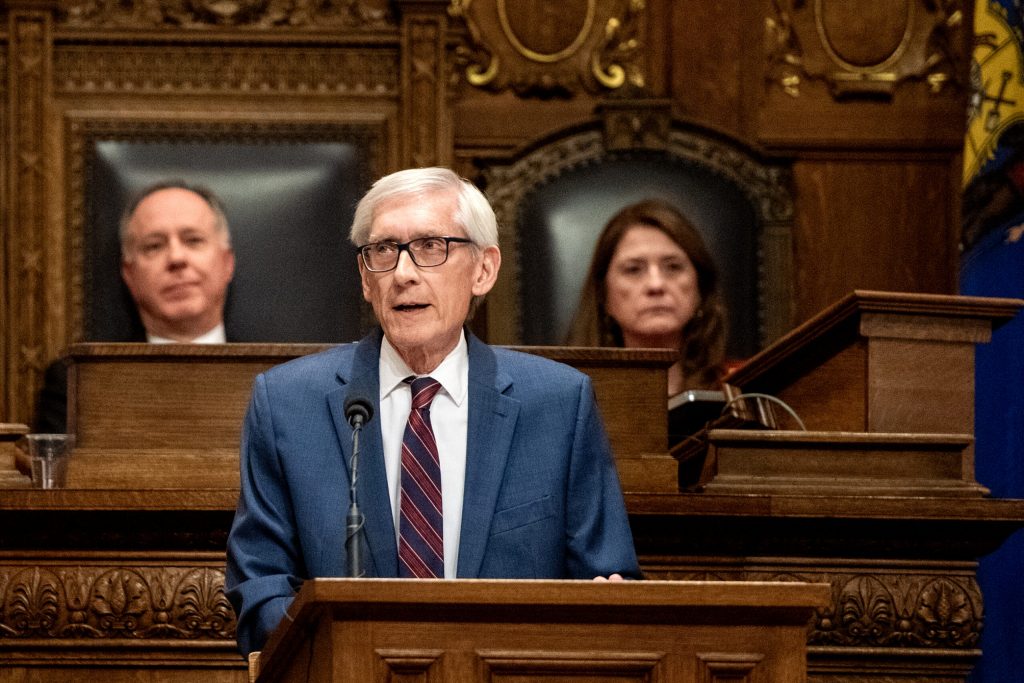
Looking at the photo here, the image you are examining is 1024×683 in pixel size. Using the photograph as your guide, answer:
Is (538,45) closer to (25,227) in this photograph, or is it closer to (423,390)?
(25,227)

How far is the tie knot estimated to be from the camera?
2686 mm

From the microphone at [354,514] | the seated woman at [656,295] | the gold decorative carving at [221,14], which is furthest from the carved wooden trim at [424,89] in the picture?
the microphone at [354,514]

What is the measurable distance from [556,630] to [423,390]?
2.33 feet

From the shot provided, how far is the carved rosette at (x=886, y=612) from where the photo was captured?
329 cm

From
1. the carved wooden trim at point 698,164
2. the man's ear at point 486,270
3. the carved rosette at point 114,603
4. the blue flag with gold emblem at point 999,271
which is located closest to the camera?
the man's ear at point 486,270

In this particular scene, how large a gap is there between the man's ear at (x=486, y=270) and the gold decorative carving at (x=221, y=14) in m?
2.65

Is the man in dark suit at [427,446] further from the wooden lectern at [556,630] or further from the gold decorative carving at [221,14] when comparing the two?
the gold decorative carving at [221,14]

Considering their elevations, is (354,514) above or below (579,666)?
above

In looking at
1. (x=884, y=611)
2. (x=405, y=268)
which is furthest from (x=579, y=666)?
(x=884, y=611)

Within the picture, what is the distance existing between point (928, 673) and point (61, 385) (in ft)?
7.83

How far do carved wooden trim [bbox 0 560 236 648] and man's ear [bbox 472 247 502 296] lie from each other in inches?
32.4

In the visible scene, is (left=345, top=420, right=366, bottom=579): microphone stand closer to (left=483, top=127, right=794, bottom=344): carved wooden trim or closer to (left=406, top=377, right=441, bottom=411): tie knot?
(left=406, top=377, right=441, bottom=411): tie knot

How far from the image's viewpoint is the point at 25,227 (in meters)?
5.07

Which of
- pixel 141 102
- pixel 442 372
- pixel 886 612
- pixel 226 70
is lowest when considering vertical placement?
pixel 886 612
